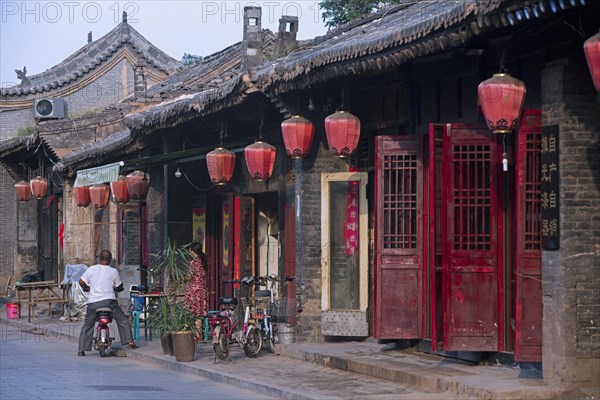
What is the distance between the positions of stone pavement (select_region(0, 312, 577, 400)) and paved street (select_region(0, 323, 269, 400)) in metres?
0.29

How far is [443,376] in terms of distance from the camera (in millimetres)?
12227

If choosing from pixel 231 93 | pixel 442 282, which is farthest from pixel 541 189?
pixel 231 93

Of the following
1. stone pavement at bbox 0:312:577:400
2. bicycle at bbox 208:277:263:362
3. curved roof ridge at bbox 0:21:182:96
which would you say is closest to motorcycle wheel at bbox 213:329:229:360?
bicycle at bbox 208:277:263:362

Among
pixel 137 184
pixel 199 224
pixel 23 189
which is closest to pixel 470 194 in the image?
pixel 199 224

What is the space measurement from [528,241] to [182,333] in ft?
18.6

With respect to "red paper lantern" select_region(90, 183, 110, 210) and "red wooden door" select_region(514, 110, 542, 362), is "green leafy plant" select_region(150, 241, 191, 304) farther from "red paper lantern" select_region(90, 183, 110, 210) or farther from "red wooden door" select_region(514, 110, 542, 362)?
"red paper lantern" select_region(90, 183, 110, 210)

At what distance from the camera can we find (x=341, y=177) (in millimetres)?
16203

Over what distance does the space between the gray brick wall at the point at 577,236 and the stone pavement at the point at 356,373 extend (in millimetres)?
384

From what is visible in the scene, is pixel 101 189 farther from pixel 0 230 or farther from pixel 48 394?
pixel 0 230

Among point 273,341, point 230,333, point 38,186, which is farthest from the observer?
point 38,186

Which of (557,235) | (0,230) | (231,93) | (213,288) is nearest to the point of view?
(557,235)

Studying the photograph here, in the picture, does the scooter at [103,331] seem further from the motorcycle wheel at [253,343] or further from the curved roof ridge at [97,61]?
the curved roof ridge at [97,61]

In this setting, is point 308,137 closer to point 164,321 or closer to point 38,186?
point 164,321

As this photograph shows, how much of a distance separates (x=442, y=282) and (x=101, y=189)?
13129mm
